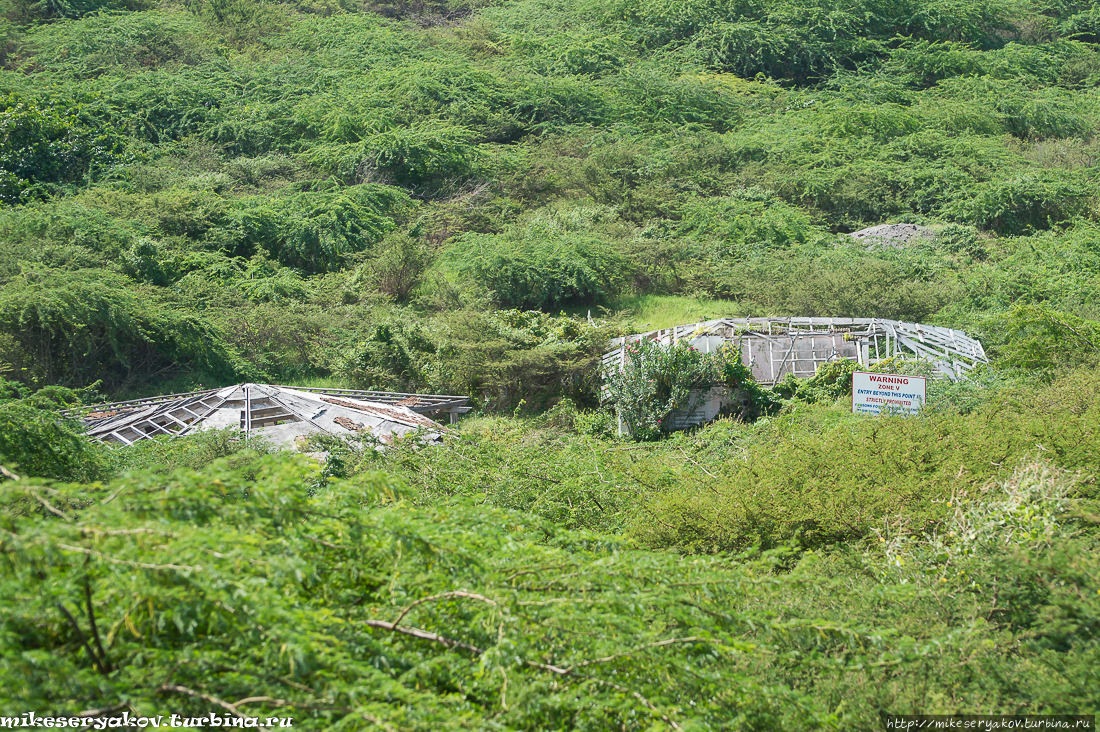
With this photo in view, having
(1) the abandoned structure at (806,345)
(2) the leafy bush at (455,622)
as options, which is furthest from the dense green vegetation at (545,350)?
(1) the abandoned structure at (806,345)

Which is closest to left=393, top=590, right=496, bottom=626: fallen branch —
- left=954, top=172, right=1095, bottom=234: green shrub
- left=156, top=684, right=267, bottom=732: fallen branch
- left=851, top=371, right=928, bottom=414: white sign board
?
left=156, top=684, right=267, bottom=732: fallen branch

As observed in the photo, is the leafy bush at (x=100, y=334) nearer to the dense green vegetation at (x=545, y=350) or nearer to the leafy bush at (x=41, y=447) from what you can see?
the dense green vegetation at (x=545, y=350)

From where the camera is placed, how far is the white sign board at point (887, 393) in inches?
487

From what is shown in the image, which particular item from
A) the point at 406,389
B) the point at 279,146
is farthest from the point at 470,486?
the point at 279,146

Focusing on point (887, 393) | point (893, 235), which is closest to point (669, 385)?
point (887, 393)

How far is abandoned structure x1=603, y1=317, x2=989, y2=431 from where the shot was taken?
51.8ft

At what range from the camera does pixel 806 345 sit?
16391 mm

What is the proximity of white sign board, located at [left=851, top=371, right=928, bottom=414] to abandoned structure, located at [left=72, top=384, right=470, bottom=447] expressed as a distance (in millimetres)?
6245

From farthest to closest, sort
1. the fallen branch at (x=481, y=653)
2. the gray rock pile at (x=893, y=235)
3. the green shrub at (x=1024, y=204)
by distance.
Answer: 1. the green shrub at (x=1024, y=204)
2. the gray rock pile at (x=893, y=235)
3. the fallen branch at (x=481, y=653)

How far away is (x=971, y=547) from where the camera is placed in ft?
20.1

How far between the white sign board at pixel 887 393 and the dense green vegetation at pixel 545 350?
71 cm

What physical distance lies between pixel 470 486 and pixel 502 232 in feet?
53.2

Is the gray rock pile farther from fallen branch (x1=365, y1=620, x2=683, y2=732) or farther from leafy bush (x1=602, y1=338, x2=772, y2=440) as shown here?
fallen branch (x1=365, y1=620, x2=683, y2=732)

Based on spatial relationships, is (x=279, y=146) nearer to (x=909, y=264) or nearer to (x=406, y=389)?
(x=406, y=389)
